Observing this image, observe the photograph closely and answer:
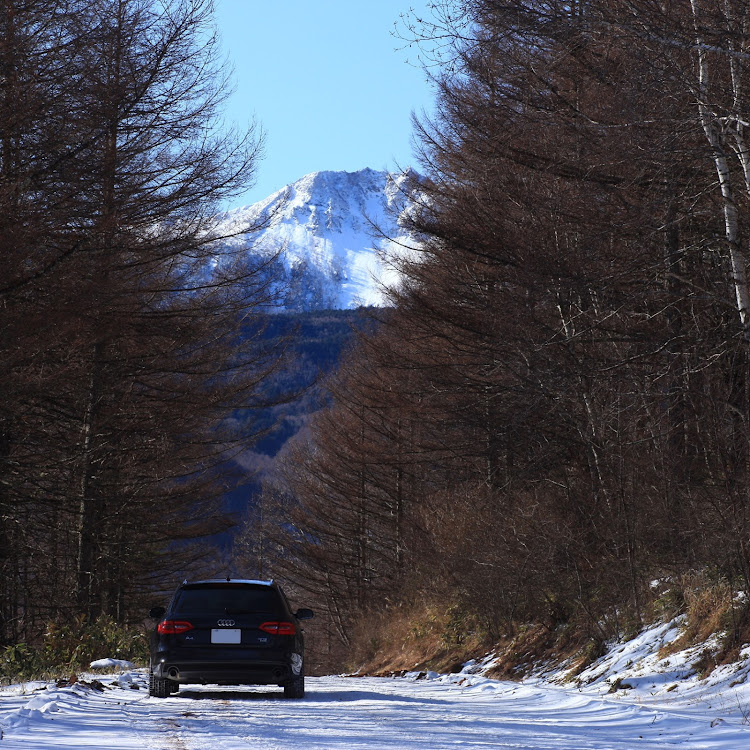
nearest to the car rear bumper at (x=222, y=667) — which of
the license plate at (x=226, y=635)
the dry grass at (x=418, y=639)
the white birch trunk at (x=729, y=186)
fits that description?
the license plate at (x=226, y=635)

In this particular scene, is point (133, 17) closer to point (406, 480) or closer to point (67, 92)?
point (67, 92)

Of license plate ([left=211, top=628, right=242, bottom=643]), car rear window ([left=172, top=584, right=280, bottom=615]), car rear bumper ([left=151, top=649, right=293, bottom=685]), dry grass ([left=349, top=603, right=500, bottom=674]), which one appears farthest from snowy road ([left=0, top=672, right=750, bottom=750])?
dry grass ([left=349, top=603, right=500, bottom=674])

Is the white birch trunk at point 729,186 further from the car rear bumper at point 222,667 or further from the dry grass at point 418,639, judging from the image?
the dry grass at point 418,639

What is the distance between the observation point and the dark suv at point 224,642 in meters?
11.7

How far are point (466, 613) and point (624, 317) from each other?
7767 mm

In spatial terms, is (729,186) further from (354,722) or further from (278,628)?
(354,722)

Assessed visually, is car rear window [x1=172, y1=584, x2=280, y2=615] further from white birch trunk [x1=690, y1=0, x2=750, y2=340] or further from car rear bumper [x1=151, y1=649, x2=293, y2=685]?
white birch trunk [x1=690, y1=0, x2=750, y2=340]

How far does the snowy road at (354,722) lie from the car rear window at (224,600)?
1007mm

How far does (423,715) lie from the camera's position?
9555mm

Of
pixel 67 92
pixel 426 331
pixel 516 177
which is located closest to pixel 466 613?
pixel 426 331

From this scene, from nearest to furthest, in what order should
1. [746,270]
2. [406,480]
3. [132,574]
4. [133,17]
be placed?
[746,270]
[133,17]
[132,574]
[406,480]

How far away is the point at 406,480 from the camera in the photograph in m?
33.0

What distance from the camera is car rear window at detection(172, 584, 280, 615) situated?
39.8 ft

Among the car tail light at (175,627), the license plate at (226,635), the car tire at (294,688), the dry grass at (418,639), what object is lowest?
the dry grass at (418,639)
